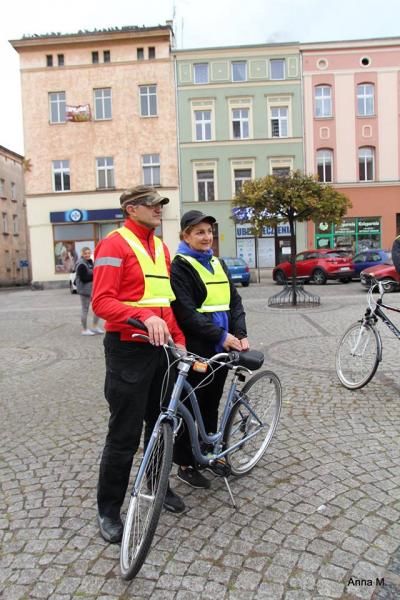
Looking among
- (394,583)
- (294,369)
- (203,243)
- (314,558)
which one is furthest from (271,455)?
(294,369)

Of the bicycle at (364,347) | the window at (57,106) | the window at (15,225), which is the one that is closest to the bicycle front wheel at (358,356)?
the bicycle at (364,347)

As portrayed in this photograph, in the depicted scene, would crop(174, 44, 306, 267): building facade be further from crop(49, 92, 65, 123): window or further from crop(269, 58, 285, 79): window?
crop(49, 92, 65, 123): window

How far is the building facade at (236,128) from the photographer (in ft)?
99.8

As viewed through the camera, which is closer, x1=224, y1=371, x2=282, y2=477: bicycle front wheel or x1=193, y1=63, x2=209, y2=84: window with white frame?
x1=224, y1=371, x2=282, y2=477: bicycle front wheel

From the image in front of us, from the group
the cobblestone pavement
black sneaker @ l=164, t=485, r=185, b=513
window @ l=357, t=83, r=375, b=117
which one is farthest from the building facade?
black sneaker @ l=164, t=485, r=185, b=513

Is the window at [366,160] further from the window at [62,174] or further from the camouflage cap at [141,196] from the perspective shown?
the camouflage cap at [141,196]

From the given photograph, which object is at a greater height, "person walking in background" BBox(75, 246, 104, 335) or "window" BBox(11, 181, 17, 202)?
"window" BBox(11, 181, 17, 202)

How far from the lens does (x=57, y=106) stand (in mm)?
30906

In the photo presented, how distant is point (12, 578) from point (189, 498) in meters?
1.16

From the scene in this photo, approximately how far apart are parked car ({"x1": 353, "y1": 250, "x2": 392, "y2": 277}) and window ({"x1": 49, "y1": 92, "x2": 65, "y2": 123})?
20.7 meters

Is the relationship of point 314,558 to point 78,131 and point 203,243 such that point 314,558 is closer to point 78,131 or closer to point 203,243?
point 203,243

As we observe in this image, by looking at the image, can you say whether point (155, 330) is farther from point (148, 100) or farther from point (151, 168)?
point (148, 100)

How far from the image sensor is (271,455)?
12.4 feet

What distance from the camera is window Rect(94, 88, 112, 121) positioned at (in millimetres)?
30797
